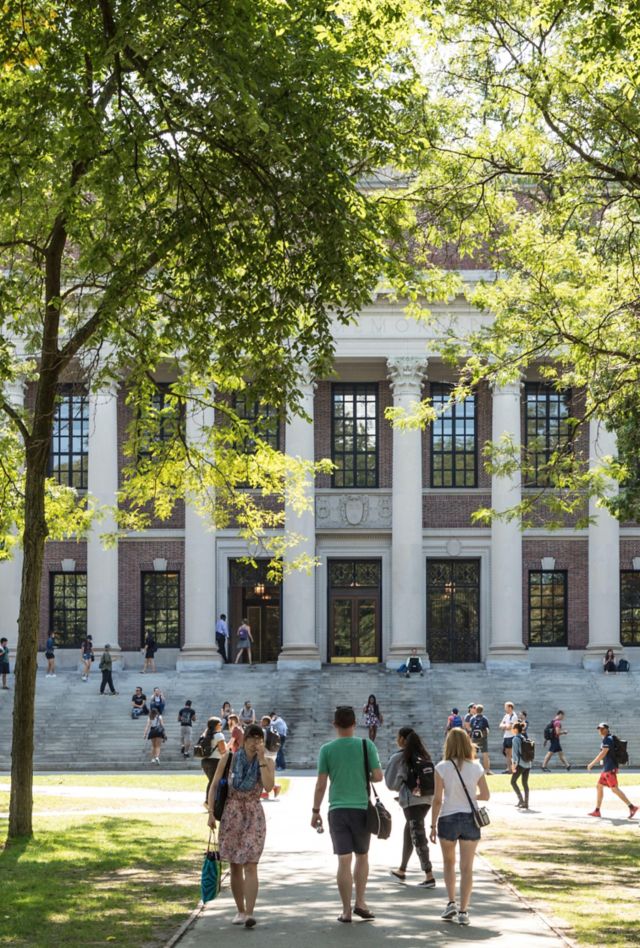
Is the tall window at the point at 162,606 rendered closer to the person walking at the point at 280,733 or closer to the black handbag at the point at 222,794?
the person walking at the point at 280,733

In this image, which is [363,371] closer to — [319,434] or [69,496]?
[319,434]

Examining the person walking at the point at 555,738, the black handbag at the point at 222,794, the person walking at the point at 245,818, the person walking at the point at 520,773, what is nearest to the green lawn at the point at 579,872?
the person walking at the point at 520,773

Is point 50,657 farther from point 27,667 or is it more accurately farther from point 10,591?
point 27,667

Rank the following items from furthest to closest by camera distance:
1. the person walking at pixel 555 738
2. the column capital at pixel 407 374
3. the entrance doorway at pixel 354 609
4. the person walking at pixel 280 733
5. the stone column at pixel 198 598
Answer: the entrance doorway at pixel 354 609 < the column capital at pixel 407 374 < the stone column at pixel 198 598 < the person walking at pixel 280 733 < the person walking at pixel 555 738

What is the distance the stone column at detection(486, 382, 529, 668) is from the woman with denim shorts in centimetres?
3738

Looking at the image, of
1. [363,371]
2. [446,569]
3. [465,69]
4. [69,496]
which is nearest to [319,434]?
[363,371]

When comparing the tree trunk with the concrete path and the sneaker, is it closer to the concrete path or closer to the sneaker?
the concrete path

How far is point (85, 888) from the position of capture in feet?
51.4

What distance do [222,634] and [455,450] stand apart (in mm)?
10321

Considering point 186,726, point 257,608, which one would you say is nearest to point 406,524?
point 257,608

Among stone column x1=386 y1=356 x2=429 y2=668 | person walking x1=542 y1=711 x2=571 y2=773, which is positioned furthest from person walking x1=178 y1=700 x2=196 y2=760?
stone column x1=386 y1=356 x2=429 y2=668

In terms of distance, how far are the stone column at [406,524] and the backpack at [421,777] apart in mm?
34268

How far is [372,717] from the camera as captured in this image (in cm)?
4103

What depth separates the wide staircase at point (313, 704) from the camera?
132ft
